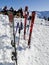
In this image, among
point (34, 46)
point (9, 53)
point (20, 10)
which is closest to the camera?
point (9, 53)

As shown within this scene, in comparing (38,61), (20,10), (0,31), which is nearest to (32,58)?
(38,61)

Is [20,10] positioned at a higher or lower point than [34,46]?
higher

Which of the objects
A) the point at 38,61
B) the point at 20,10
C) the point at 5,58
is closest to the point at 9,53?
the point at 5,58

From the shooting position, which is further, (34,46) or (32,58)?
(34,46)

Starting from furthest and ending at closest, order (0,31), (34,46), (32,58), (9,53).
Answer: (0,31) < (34,46) < (32,58) < (9,53)

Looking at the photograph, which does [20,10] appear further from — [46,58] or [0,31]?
[46,58]

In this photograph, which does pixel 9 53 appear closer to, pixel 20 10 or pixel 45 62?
pixel 45 62

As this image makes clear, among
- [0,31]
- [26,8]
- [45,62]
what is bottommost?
[45,62]

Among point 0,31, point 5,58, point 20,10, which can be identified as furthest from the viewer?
point 20,10

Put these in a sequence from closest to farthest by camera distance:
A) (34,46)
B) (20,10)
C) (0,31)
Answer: (34,46) → (0,31) → (20,10)

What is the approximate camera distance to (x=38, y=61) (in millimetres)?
5863

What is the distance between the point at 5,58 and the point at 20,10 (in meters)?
9.47

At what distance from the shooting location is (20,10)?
1448 centimetres

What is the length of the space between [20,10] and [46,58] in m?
8.64
